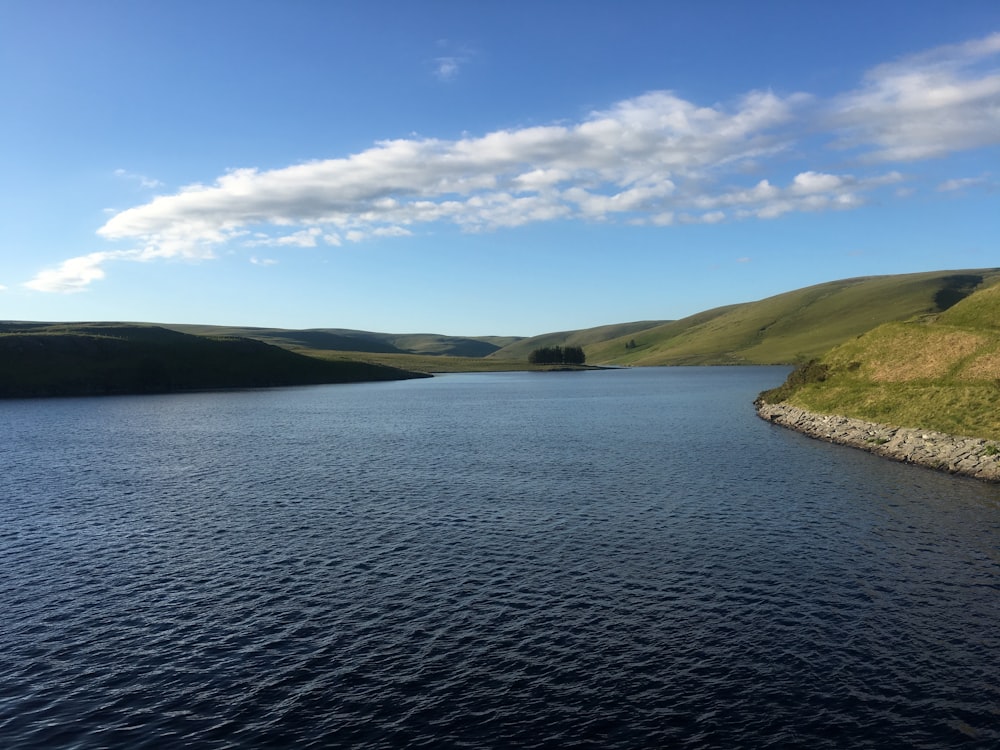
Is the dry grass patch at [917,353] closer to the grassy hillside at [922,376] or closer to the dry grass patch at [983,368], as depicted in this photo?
the grassy hillside at [922,376]

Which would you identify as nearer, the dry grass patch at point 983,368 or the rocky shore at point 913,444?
the rocky shore at point 913,444

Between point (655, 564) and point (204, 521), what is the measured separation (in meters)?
32.6

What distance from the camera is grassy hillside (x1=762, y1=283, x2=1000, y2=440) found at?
74250 mm

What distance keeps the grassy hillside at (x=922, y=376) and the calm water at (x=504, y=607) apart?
13.8 metres

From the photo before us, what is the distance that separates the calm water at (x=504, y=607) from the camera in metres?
23.6

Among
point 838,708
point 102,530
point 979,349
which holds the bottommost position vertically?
point 838,708

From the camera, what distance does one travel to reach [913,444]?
231 feet

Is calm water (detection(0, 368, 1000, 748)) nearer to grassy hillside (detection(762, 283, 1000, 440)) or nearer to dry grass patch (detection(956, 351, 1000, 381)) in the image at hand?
grassy hillside (detection(762, 283, 1000, 440))

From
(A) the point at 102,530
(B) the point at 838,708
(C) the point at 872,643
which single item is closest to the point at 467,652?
(B) the point at 838,708

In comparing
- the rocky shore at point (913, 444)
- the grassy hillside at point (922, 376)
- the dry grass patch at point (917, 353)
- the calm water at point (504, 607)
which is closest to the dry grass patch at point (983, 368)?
the grassy hillside at point (922, 376)

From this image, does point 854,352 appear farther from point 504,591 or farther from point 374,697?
point 374,697

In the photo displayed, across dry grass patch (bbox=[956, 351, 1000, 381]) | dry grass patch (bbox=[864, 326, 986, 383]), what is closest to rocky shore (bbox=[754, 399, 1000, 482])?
dry grass patch (bbox=[864, 326, 986, 383])

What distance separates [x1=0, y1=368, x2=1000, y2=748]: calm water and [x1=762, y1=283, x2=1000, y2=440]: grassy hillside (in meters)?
13.8

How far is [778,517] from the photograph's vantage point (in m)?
49.0
